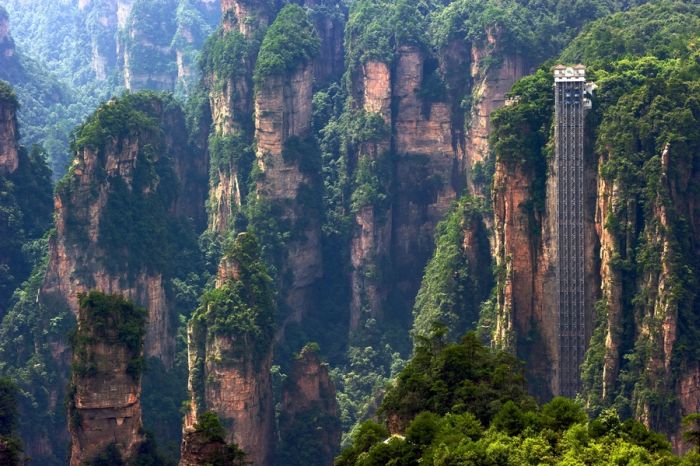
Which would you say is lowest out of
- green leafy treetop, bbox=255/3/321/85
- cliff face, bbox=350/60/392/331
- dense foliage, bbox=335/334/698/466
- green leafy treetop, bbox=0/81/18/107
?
dense foliage, bbox=335/334/698/466

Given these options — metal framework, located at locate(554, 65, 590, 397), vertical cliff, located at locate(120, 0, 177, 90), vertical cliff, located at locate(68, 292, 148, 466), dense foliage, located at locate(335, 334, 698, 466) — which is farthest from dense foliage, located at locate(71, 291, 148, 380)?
vertical cliff, located at locate(120, 0, 177, 90)

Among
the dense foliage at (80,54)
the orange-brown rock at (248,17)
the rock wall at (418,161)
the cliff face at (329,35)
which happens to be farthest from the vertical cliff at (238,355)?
the dense foliage at (80,54)

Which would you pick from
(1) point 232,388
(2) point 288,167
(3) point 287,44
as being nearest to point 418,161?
(2) point 288,167

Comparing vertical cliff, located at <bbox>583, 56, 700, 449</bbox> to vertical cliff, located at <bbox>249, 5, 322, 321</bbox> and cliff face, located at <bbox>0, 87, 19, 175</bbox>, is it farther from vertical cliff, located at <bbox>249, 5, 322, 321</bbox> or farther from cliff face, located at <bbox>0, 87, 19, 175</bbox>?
cliff face, located at <bbox>0, 87, 19, 175</bbox>

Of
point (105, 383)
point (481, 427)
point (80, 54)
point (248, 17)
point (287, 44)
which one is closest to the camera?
point (481, 427)

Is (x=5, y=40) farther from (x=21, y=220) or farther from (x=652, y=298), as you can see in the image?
(x=652, y=298)

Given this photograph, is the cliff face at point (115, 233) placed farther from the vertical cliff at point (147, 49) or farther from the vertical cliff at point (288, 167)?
the vertical cliff at point (147, 49)
